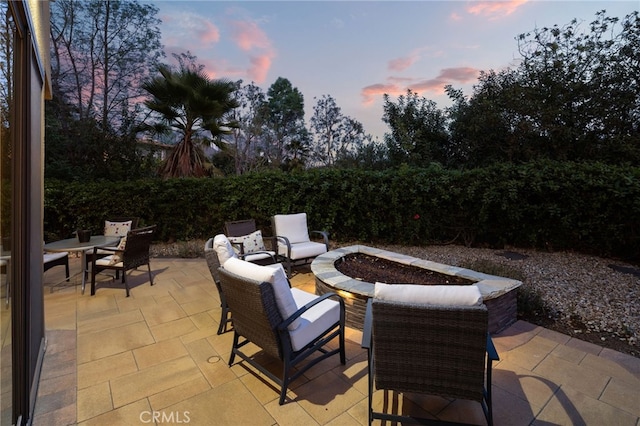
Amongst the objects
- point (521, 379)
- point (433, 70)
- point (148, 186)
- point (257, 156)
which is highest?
point (433, 70)

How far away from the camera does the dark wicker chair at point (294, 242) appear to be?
4938 millimetres

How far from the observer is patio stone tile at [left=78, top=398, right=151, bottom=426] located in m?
1.91

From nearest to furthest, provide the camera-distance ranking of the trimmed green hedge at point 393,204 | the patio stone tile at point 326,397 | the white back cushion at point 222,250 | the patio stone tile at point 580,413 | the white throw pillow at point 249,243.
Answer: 1. the patio stone tile at point 580,413
2. the patio stone tile at point 326,397
3. the white back cushion at point 222,250
4. the white throw pillow at point 249,243
5. the trimmed green hedge at point 393,204

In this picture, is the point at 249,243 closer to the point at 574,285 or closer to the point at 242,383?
the point at 242,383

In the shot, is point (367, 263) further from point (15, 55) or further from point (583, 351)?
point (15, 55)

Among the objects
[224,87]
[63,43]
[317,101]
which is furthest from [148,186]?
[317,101]

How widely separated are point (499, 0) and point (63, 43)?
12626 mm

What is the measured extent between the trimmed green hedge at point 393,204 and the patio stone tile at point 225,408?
4993 millimetres

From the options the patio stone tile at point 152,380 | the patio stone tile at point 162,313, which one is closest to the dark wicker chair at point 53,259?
the patio stone tile at point 162,313

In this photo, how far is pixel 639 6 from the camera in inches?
302

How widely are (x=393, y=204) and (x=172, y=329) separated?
5.10 m

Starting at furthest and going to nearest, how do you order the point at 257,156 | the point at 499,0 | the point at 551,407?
the point at 257,156, the point at 499,0, the point at 551,407

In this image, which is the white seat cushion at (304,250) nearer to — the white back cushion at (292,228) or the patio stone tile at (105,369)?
the white back cushion at (292,228)

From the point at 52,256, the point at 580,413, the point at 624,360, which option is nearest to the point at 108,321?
the point at 52,256
